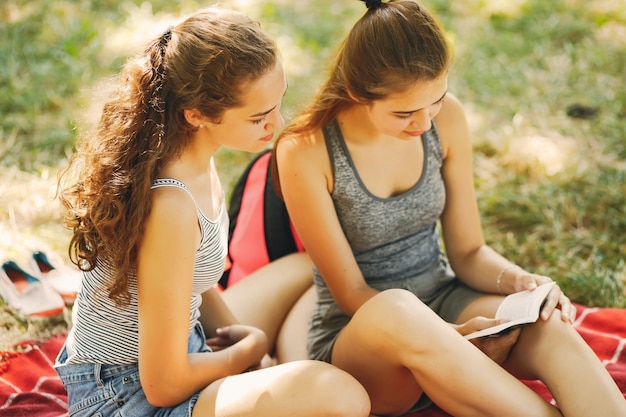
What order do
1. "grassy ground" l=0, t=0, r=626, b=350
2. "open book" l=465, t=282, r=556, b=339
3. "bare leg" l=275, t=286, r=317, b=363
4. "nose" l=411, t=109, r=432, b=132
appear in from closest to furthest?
"open book" l=465, t=282, r=556, b=339 → "nose" l=411, t=109, r=432, b=132 → "bare leg" l=275, t=286, r=317, b=363 → "grassy ground" l=0, t=0, r=626, b=350

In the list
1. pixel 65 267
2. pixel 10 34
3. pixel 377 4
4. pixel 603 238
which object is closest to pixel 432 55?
pixel 377 4

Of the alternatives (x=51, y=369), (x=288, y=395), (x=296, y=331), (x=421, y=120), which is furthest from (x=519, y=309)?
(x=51, y=369)

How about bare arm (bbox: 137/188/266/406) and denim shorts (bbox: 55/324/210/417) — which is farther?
denim shorts (bbox: 55/324/210/417)

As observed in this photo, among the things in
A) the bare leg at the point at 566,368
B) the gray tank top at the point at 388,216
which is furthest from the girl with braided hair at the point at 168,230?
the bare leg at the point at 566,368

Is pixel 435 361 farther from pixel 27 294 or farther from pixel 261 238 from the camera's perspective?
pixel 27 294

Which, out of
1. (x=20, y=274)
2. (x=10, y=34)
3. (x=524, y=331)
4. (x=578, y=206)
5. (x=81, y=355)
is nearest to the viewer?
(x=81, y=355)

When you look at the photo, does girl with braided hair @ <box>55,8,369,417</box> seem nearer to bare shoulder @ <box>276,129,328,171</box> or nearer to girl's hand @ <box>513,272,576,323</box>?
bare shoulder @ <box>276,129,328,171</box>

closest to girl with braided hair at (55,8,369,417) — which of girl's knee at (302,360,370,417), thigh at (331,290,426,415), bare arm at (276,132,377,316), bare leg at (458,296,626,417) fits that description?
girl's knee at (302,360,370,417)

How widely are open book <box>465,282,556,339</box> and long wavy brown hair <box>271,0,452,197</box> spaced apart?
0.66 m

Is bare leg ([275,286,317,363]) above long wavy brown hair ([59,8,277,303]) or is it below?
below

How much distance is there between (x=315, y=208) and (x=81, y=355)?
2.46ft

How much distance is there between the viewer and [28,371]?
8.29 ft

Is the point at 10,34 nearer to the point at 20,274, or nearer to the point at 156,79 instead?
the point at 20,274

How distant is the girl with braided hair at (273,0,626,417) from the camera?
1969 millimetres
